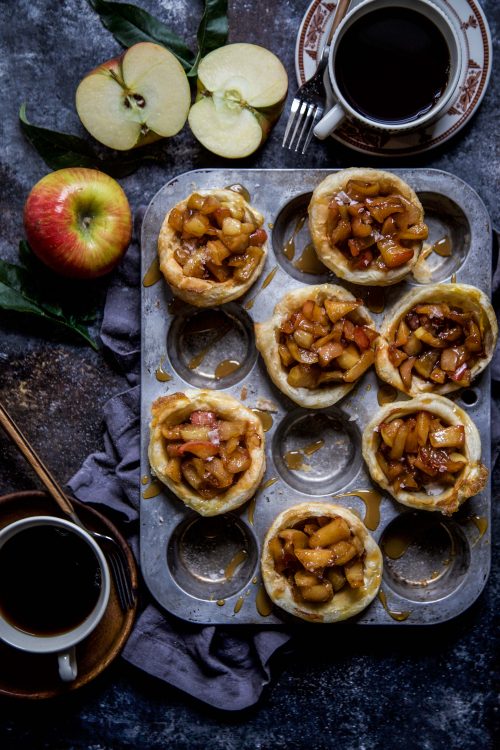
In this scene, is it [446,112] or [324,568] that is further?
[446,112]

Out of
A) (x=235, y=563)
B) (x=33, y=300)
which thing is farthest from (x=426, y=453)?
(x=33, y=300)

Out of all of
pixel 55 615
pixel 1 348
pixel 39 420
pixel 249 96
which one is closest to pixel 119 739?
pixel 55 615

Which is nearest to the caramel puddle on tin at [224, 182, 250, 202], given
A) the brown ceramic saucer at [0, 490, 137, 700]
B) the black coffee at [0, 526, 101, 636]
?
the brown ceramic saucer at [0, 490, 137, 700]

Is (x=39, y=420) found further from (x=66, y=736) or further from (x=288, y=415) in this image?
(x=66, y=736)

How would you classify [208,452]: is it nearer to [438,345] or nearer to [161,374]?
[161,374]

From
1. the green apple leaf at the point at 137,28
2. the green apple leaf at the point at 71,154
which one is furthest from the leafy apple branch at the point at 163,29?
the green apple leaf at the point at 71,154

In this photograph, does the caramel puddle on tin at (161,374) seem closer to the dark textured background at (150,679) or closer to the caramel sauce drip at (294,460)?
the dark textured background at (150,679)
